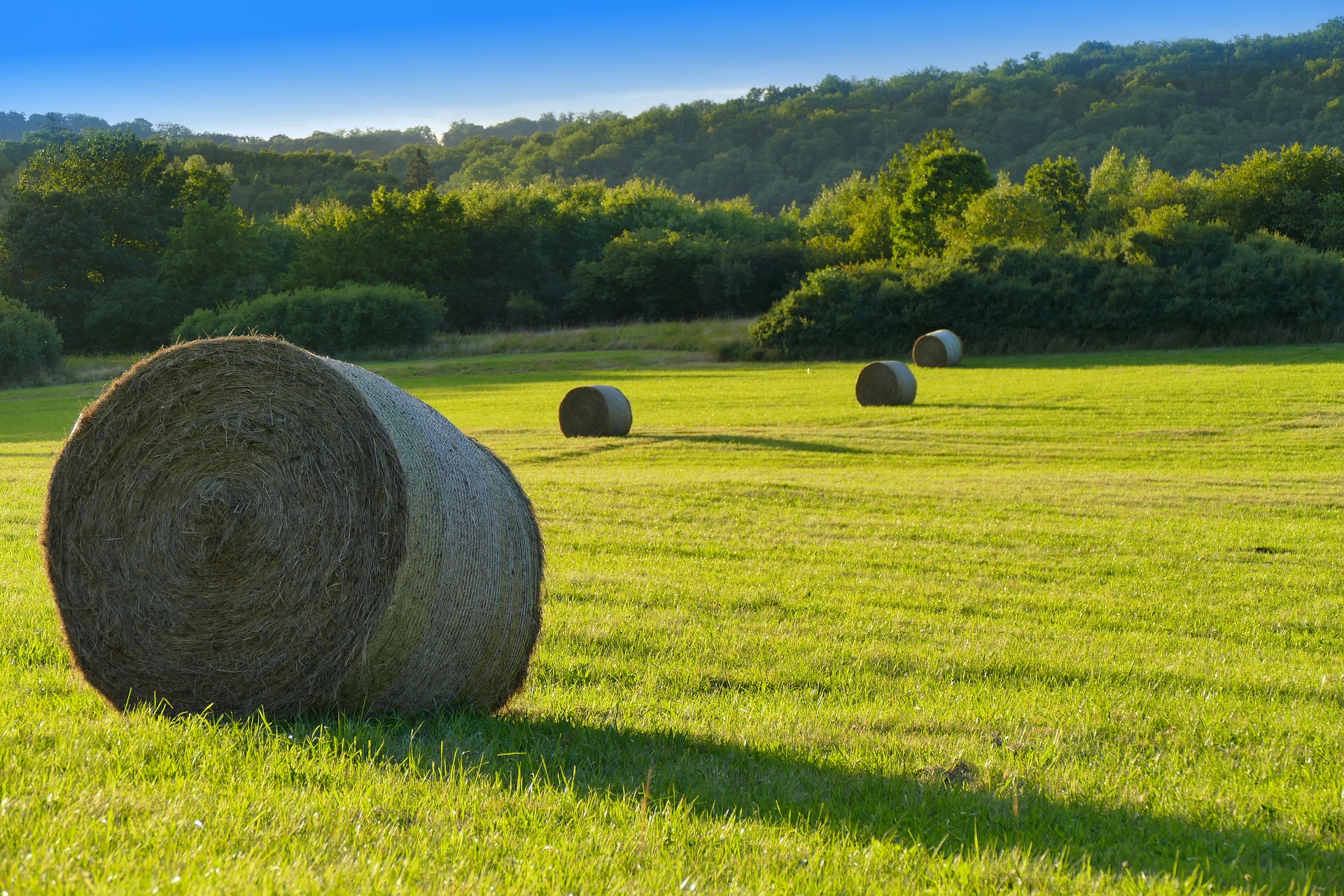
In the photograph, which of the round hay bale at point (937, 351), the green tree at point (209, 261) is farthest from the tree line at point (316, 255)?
the round hay bale at point (937, 351)

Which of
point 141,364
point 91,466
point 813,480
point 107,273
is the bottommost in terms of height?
point 813,480

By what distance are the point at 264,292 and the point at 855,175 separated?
52.3 m

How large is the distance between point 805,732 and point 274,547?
286cm

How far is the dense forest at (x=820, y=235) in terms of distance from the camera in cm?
5369

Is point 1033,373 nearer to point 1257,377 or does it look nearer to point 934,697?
point 1257,377

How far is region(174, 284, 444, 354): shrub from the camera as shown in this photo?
64.6 m

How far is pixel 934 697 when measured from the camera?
6.95 m

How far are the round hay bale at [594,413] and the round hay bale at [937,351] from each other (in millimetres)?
23556

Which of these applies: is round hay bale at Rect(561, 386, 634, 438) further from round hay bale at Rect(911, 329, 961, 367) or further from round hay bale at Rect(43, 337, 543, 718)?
round hay bale at Rect(911, 329, 961, 367)

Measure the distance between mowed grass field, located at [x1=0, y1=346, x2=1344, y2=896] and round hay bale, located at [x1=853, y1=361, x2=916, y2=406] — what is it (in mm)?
16336

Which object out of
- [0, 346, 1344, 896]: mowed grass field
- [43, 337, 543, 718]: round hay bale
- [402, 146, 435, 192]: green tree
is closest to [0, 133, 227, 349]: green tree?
[402, 146, 435, 192]: green tree

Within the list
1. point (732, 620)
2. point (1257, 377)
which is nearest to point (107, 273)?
point (1257, 377)

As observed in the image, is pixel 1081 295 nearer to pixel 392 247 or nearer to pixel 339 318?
pixel 339 318

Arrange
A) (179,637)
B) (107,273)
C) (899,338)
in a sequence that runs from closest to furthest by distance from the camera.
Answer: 1. (179,637)
2. (899,338)
3. (107,273)
